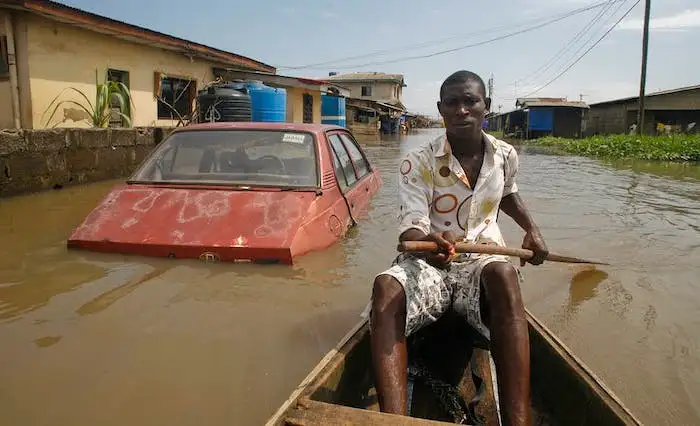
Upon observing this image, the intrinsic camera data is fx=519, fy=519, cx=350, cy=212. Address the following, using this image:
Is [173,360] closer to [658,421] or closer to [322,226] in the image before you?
[322,226]

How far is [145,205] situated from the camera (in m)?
4.36

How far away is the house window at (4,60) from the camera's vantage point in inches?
352

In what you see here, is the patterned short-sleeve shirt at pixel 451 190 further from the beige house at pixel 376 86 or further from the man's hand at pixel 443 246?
the beige house at pixel 376 86

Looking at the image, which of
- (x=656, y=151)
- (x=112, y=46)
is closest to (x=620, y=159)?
(x=656, y=151)

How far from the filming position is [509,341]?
2062mm

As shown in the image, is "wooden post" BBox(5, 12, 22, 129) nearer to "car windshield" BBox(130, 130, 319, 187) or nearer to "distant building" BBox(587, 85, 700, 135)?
"car windshield" BBox(130, 130, 319, 187)

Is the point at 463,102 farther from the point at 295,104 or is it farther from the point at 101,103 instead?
the point at 295,104

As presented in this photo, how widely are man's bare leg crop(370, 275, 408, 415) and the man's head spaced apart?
2.83ft

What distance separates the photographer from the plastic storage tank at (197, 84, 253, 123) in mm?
9898

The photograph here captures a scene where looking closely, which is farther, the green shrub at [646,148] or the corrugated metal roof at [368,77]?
the corrugated metal roof at [368,77]

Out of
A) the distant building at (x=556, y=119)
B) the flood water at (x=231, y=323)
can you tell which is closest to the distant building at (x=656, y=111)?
the distant building at (x=556, y=119)

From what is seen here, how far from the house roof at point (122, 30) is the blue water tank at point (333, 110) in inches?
302

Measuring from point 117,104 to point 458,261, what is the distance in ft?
35.0

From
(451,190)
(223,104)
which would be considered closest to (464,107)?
(451,190)
